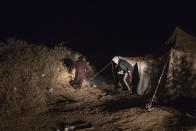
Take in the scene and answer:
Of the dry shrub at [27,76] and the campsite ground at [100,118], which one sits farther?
the dry shrub at [27,76]

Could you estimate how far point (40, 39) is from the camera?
2277 centimetres

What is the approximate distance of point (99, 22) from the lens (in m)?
31.3

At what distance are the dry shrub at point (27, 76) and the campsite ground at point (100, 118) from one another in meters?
0.46

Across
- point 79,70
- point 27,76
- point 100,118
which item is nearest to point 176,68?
point 100,118

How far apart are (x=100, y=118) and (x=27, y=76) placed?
2952 millimetres

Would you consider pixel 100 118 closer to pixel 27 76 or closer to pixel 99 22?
pixel 27 76

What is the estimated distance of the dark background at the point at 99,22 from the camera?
23.0 metres

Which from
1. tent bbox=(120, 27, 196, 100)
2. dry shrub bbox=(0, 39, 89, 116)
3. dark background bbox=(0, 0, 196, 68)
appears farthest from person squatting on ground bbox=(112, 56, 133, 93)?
dark background bbox=(0, 0, 196, 68)

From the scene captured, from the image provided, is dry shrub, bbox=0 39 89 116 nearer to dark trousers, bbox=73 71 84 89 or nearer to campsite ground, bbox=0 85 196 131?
campsite ground, bbox=0 85 196 131

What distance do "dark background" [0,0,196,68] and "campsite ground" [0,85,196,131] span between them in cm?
1114

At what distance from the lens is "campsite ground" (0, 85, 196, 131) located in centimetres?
593

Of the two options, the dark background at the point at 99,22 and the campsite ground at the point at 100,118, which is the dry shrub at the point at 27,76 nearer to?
the campsite ground at the point at 100,118

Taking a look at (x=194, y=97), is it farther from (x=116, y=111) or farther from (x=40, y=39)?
(x=40, y=39)

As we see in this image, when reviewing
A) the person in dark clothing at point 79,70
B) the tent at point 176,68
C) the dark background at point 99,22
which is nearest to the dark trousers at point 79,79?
the person in dark clothing at point 79,70
